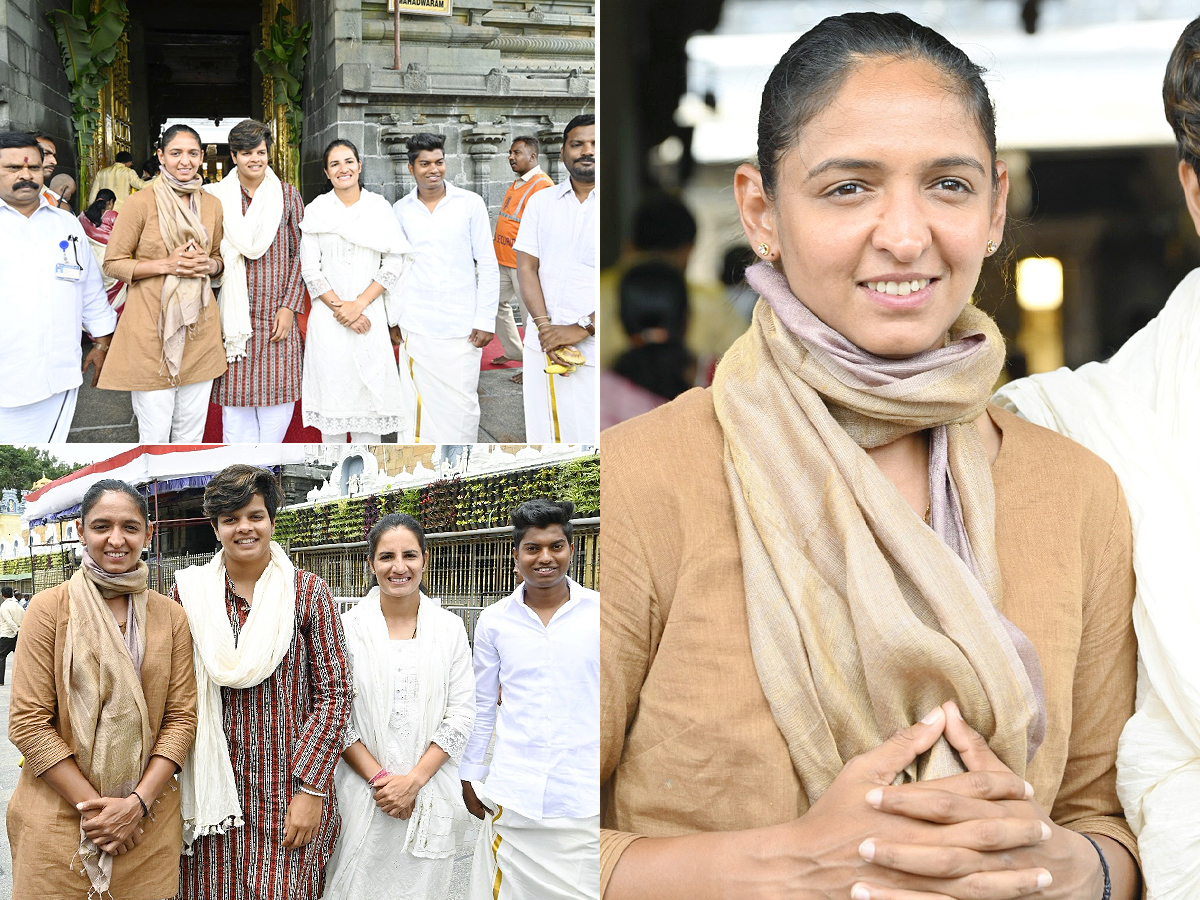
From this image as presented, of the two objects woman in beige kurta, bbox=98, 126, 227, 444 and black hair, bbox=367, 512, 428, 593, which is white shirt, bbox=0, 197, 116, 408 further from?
black hair, bbox=367, 512, 428, 593

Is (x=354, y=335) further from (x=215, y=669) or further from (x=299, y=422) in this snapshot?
(x=215, y=669)

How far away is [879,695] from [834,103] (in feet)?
2.44

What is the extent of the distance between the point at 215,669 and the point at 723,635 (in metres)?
0.97

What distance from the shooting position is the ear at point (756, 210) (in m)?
1.38

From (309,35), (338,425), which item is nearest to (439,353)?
(338,425)

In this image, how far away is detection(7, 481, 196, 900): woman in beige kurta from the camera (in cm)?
170

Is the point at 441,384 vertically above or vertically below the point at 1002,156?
below

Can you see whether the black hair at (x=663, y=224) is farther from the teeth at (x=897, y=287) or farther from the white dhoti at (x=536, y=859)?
the white dhoti at (x=536, y=859)

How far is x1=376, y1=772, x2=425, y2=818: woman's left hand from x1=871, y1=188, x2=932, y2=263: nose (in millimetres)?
1234

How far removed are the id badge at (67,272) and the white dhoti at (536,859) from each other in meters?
1.21

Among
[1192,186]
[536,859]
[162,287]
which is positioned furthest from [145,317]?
[1192,186]

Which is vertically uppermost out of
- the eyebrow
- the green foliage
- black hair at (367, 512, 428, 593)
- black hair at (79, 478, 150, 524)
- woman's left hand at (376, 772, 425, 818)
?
the eyebrow

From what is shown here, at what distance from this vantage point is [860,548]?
1246 millimetres

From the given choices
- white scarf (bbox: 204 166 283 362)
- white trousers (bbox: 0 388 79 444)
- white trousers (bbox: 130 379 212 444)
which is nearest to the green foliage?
white trousers (bbox: 0 388 79 444)
